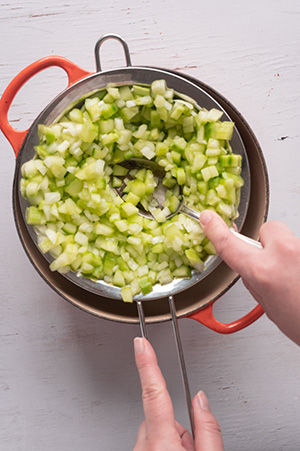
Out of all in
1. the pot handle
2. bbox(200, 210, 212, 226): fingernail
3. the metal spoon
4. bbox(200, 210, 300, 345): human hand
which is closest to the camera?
bbox(200, 210, 300, 345): human hand

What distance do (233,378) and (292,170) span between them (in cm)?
57

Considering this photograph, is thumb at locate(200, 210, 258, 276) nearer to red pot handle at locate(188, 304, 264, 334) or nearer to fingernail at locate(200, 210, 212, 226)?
fingernail at locate(200, 210, 212, 226)

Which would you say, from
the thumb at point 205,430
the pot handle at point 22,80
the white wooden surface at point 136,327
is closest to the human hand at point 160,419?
the thumb at point 205,430

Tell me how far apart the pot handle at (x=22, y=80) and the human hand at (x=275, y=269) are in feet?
1.66

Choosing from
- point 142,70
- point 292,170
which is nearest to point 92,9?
point 142,70

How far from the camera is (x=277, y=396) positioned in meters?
1.24

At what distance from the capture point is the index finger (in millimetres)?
919

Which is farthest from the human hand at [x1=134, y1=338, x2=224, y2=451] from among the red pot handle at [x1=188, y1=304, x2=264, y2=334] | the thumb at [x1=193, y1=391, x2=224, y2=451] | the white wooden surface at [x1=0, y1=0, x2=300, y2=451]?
the white wooden surface at [x1=0, y1=0, x2=300, y2=451]

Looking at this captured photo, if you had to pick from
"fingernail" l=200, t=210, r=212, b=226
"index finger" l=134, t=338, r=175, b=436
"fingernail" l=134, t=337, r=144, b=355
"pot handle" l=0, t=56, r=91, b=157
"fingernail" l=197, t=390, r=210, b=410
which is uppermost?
"pot handle" l=0, t=56, r=91, b=157

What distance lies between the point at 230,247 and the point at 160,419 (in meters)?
0.39

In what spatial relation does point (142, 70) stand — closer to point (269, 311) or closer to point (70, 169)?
point (70, 169)

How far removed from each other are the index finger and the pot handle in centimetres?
51

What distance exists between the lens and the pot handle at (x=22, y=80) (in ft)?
3.19

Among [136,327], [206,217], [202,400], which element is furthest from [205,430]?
[206,217]
